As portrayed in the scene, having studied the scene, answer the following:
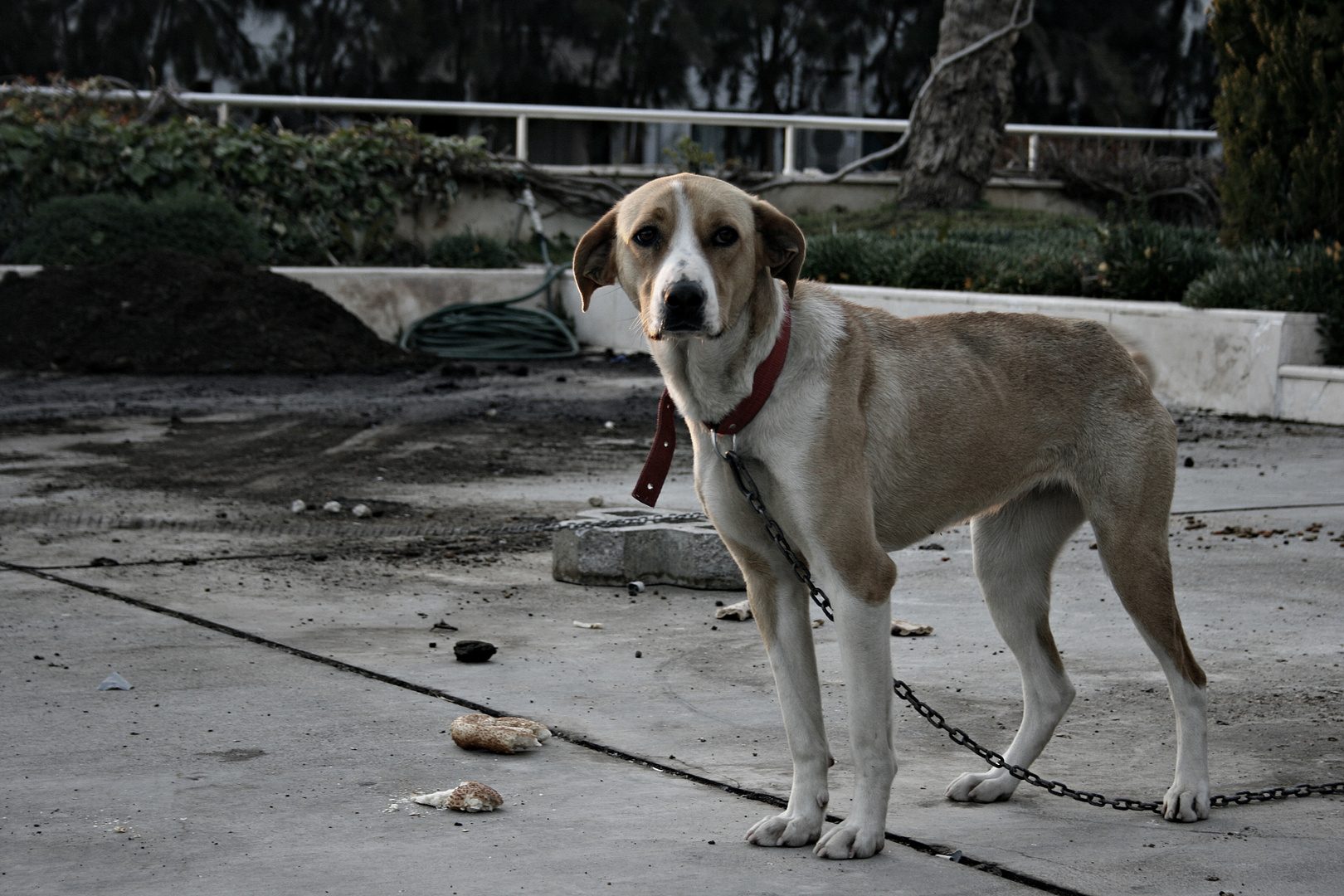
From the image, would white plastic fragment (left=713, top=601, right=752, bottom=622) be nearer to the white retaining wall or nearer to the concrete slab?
the concrete slab

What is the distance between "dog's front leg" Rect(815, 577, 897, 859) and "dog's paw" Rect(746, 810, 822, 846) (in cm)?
8

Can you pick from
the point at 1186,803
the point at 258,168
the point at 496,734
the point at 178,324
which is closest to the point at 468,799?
the point at 496,734

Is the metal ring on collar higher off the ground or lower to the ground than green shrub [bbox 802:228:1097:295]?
higher

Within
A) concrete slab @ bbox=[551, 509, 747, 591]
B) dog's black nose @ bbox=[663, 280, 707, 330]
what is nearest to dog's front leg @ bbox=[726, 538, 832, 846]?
dog's black nose @ bbox=[663, 280, 707, 330]

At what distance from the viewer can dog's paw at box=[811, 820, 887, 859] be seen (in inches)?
134

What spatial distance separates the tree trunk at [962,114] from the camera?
18188 millimetres

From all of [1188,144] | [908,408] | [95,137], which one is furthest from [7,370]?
[1188,144]

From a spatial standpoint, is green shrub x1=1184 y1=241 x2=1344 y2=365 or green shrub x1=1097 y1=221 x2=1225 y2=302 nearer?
green shrub x1=1184 y1=241 x2=1344 y2=365

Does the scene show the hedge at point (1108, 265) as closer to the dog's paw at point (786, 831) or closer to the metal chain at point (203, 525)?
the metal chain at point (203, 525)

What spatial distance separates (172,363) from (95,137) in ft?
13.3

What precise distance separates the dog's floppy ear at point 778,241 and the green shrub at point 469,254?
14.1 metres

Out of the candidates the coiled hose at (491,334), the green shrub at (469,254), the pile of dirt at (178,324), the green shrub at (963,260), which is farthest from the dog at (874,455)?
the green shrub at (469,254)

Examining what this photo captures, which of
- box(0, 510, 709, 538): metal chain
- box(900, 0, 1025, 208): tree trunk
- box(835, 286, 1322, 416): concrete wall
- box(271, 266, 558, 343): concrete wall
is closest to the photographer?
box(0, 510, 709, 538): metal chain

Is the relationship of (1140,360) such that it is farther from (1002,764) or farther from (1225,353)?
(1225,353)
